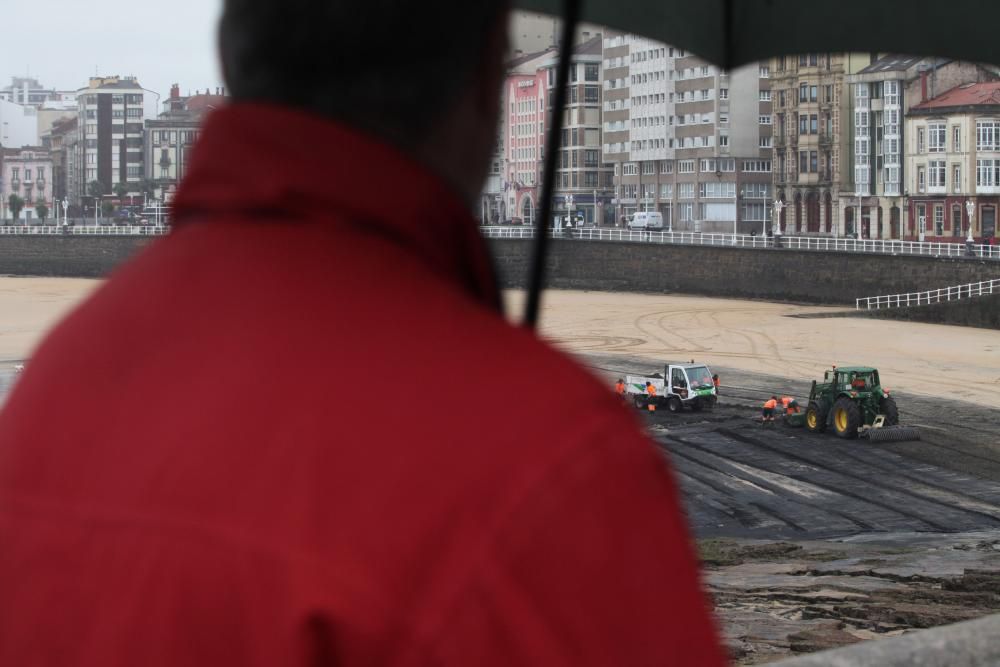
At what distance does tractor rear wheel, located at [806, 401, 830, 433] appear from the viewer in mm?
20328

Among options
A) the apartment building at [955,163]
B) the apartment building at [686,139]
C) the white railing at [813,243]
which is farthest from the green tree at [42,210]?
the apartment building at [955,163]

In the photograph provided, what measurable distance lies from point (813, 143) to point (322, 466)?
6295 centimetres

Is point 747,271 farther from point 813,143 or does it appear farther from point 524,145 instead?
point 524,145

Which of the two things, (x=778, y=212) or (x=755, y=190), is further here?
(x=755, y=190)

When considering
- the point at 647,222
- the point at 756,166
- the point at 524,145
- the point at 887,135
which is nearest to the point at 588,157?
the point at 524,145

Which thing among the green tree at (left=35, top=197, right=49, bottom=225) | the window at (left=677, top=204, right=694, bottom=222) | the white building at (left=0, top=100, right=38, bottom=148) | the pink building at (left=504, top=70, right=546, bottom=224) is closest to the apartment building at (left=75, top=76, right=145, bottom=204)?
the green tree at (left=35, top=197, right=49, bottom=225)

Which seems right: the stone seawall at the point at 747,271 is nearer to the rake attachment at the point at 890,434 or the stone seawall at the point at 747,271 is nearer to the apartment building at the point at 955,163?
the apartment building at the point at 955,163

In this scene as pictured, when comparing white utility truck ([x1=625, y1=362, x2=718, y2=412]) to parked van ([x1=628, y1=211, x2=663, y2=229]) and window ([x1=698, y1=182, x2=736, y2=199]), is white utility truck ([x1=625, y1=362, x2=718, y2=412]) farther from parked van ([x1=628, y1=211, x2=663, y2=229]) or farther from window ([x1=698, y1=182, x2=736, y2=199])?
window ([x1=698, y1=182, x2=736, y2=199])

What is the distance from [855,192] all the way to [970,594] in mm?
50372

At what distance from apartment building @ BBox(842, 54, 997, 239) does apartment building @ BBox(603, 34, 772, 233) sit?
6862 mm

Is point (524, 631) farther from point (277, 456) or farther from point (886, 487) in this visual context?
point (886, 487)

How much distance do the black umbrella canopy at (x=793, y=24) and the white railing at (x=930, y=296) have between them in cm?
3667

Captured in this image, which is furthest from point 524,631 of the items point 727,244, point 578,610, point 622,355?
point 727,244

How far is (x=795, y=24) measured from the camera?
7.24 ft
